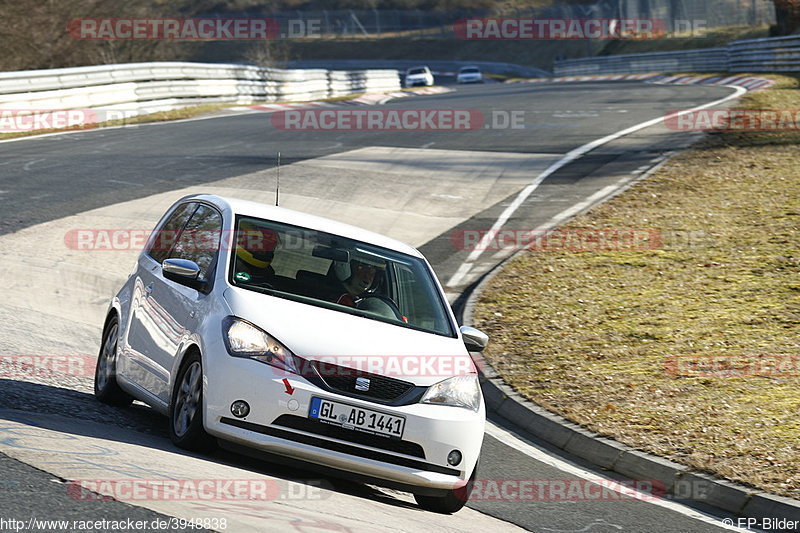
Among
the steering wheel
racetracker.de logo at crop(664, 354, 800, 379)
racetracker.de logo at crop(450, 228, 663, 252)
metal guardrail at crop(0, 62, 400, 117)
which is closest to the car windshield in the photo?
the steering wheel

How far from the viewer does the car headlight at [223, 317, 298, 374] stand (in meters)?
6.32

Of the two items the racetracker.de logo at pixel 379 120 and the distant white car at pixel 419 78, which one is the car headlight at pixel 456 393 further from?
the distant white car at pixel 419 78

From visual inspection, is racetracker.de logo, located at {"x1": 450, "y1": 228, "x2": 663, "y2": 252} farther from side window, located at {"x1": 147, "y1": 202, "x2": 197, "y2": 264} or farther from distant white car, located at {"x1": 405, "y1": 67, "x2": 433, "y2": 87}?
distant white car, located at {"x1": 405, "y1": 67, "x2": 433, "y2": 87}

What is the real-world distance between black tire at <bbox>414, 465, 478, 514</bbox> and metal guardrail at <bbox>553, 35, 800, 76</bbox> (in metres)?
39.0

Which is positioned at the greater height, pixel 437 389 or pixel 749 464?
pixel 437 389

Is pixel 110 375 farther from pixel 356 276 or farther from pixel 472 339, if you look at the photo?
pixel 472 339

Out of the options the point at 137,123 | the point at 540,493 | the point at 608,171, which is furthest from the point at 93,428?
the point at 137,123

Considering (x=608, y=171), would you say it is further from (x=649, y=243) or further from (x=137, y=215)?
(x=137, y=215)

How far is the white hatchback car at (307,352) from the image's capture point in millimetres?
6289

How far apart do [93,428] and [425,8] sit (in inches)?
4630

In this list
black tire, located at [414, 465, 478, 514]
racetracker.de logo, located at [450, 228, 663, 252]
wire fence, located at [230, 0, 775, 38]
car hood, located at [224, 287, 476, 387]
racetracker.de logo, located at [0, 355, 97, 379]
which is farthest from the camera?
wire fence, located at [230, 0, 775, 38]

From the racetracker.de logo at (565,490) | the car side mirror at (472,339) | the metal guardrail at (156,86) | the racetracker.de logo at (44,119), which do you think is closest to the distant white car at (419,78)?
the metal guardrail at (156,86)

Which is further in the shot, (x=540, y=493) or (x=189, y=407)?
(x=540, y=493)

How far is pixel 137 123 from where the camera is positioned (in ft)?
101
